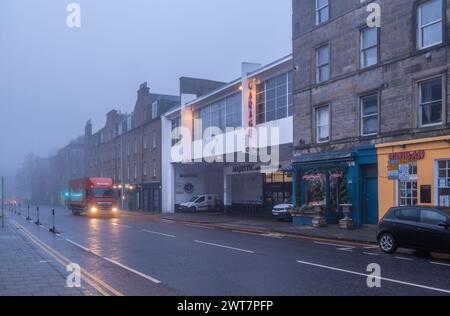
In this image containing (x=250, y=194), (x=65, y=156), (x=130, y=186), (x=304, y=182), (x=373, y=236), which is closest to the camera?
(x=373, y=236)

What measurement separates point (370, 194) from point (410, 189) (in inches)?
99.2

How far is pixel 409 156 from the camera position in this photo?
1955 cm

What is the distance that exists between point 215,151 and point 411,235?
24006 millimetres

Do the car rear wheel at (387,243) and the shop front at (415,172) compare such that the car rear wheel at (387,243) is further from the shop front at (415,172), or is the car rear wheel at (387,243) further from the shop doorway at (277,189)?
the shop doorway at (277,189)

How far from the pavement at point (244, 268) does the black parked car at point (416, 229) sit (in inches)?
14.8

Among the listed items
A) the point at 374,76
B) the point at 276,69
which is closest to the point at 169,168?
the point at 276,69

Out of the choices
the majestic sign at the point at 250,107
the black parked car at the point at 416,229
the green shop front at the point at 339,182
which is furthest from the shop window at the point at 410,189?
the majestic sign at the point at 250,107

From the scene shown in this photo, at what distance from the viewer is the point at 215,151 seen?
3684 centimetres

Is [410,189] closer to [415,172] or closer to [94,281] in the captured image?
[415,172]

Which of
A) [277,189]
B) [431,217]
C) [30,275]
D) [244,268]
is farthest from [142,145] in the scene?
[30,275]

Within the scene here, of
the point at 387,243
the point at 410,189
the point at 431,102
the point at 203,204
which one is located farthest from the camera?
the point at 203,204

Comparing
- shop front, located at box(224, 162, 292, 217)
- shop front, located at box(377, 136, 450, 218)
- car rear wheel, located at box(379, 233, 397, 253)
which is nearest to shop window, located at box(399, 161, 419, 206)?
shop front, located at box(377, 136, 450, 218)

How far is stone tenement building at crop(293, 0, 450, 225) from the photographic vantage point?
61.9ft
